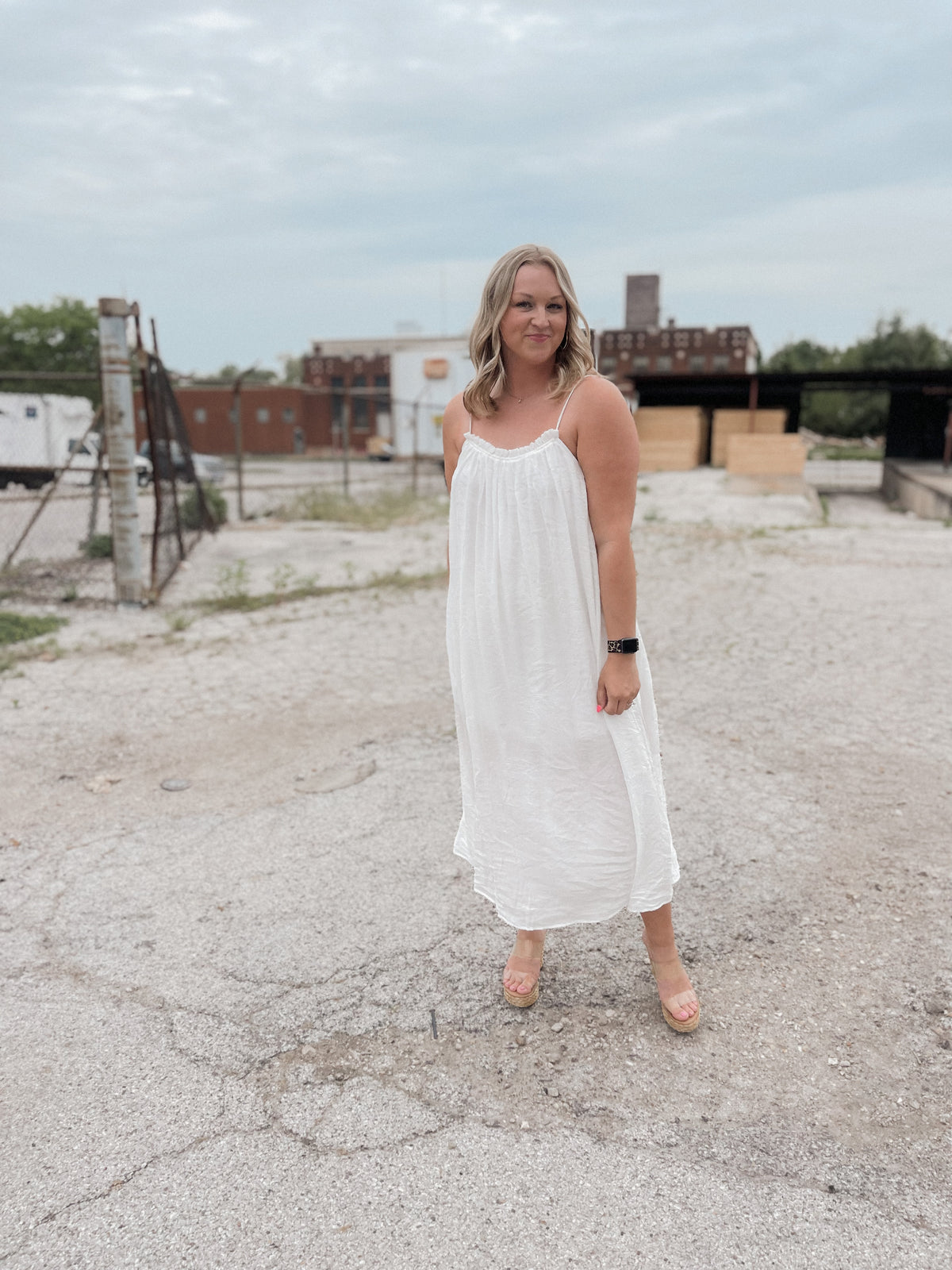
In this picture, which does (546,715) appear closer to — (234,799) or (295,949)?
(295,949)

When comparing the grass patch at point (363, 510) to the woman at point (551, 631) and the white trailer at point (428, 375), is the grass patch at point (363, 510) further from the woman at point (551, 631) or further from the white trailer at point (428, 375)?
the white trailer at point (428, 375)

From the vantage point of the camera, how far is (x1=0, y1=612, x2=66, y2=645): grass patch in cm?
685

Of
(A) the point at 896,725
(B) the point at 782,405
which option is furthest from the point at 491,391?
(B) the point at 782,405

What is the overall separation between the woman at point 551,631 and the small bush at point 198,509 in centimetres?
977

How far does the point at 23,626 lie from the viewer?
280 inches

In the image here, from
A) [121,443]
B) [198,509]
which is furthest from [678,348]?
[121,443]

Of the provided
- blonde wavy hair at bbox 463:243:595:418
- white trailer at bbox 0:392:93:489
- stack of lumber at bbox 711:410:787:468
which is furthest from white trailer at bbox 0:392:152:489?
blonde wavy hair at bbox 463:243:595:418

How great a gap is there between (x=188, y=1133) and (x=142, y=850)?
1624 millimetres

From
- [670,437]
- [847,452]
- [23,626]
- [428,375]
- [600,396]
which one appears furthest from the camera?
[847,452]

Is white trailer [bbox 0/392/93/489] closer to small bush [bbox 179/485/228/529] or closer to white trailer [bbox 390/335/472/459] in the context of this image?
small bush [bbox 179/485/228/529]

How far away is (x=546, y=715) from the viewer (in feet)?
7.63

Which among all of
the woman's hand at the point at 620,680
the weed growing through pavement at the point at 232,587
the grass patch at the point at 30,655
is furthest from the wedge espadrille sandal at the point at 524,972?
the weed growing through pavement at the point at 232,587

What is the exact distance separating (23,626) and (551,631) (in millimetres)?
6090

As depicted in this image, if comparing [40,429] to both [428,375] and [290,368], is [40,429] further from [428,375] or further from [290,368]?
[290,368]
